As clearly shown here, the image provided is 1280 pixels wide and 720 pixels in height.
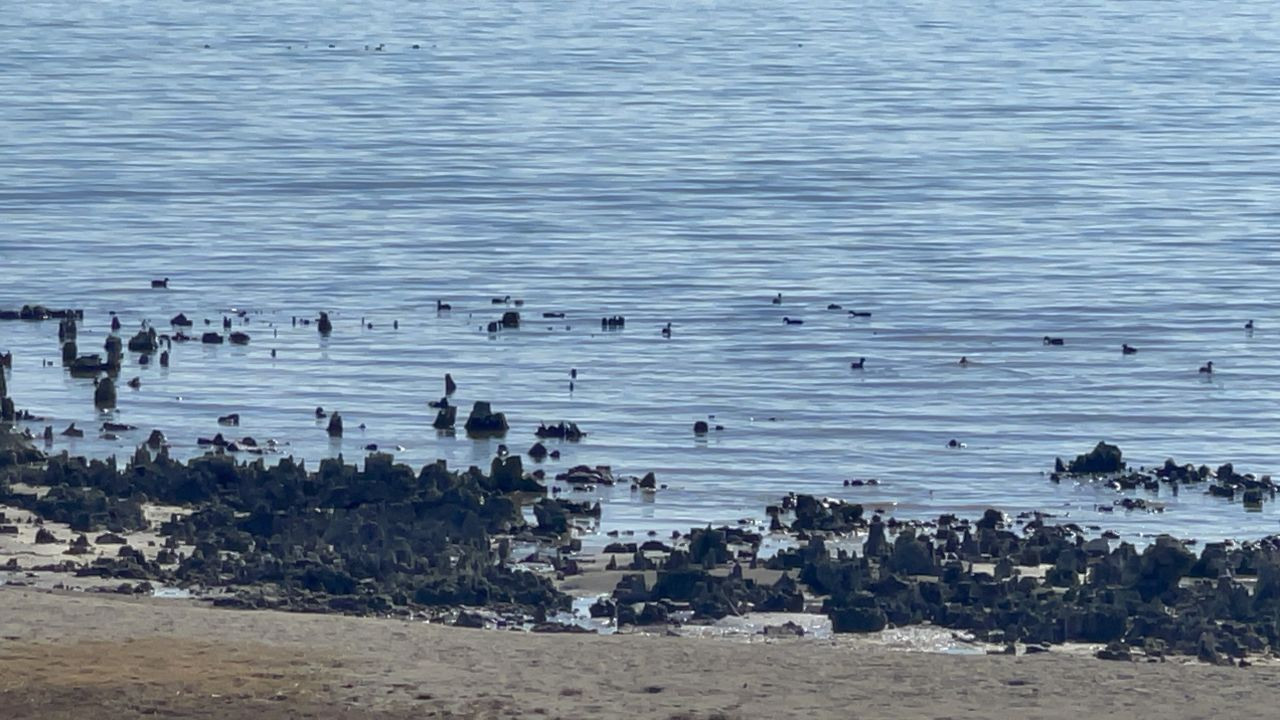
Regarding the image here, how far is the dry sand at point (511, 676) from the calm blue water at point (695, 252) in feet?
26.0

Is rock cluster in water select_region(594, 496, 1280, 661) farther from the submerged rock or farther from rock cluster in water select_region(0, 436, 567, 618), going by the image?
the submerged rock

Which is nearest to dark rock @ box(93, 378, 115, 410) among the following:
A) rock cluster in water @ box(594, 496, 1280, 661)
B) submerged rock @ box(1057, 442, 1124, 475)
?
rock cluster in water @ box(594, 496, 1280, 661)

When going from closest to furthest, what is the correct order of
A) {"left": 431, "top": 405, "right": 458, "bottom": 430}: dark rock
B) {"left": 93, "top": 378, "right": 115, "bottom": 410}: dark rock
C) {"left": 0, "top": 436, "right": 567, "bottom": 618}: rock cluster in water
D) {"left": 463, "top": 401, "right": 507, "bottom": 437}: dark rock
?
{"left": 0, "top": 436, "right": 567, "bottom": 618}: rock cluster in water
{"left": 463, "top": 401, "right": 507, "bottom": 437}: dark rock
{"left": 431, "top": 405, "right": 458, "bottom": 430}: dark rock
{"left": 93, "top": 378, "right": 115, "bottom": 410}: dark rock

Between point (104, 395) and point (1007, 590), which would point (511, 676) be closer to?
point (1007, 590)

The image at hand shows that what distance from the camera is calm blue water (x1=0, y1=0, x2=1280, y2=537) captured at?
3734 centimetres

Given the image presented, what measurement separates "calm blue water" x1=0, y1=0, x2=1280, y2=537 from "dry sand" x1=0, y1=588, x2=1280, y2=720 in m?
7.93

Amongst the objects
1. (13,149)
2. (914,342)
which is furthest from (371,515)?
(13,149)

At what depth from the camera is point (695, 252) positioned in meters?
56.5

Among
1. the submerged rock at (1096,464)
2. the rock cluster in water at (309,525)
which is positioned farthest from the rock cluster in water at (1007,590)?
the submerged rock at (1096,464)

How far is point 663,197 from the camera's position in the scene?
6619 cm

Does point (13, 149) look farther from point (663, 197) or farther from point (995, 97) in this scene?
point (995, 97)

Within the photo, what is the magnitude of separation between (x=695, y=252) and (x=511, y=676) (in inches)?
1375

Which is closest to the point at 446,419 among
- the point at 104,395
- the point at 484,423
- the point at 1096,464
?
the point at 484,423

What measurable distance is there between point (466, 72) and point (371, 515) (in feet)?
264
